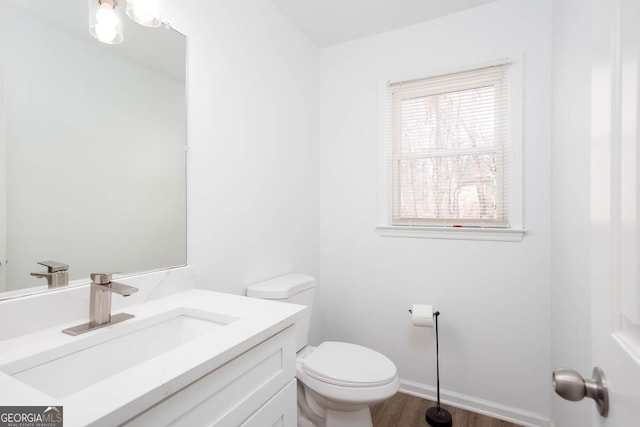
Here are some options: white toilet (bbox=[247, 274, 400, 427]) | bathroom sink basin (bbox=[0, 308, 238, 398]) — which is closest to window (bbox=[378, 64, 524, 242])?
white toilet (bbox=[247, 274, 400, 427])

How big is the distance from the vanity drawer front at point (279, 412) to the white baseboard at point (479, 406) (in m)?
1.32

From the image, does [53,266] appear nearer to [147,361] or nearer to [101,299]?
[101,299]

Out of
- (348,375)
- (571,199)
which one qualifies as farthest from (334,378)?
(571,199)

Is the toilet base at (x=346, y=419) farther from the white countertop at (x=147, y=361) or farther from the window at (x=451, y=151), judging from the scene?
the window at (x=451, y=151)

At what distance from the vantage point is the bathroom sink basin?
29.5 inches

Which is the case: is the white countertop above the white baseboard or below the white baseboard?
above

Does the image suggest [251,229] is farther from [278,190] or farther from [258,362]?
[258,362]

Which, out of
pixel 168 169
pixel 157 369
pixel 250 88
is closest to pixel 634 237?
pixel 157 369

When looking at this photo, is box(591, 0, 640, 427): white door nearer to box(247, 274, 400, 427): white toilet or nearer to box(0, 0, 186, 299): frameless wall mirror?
box(247, 274, 400, 427): white toilet

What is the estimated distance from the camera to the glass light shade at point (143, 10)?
45.7 inches

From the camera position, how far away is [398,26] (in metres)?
2.12

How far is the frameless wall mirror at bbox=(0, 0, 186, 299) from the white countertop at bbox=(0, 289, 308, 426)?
0.20 m

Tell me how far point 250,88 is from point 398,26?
44.5 inches

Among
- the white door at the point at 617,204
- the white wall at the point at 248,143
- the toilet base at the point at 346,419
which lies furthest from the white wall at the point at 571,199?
the white wall at the point at 248,143
